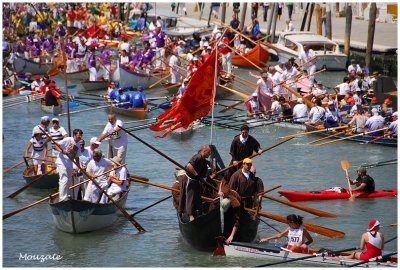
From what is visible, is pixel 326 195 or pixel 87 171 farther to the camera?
pixel 326 195

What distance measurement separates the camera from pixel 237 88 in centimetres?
3172

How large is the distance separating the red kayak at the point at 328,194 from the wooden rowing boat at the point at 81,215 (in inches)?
132

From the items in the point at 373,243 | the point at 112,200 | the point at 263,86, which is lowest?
the point at 263,86

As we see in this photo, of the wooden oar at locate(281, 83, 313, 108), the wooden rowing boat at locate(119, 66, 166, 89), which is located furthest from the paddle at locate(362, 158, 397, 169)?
the wooden rowing boat at locate(119, 66, 166, 89)

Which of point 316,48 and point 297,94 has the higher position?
point 297,94

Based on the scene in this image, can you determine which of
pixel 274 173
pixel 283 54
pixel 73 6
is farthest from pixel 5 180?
pixel 73 6

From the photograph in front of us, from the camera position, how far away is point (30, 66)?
38.0 metres

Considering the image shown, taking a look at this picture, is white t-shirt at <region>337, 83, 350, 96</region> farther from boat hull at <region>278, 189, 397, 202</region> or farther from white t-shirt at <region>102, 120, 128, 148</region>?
white t-shirt at <region>102, 120, 128, 148</region>

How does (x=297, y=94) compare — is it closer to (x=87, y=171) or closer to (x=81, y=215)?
(x=87, y=171)

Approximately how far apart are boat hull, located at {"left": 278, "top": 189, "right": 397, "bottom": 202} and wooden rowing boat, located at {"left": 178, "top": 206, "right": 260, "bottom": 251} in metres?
3.59

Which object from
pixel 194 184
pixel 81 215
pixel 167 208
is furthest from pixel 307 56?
pixel 194 184

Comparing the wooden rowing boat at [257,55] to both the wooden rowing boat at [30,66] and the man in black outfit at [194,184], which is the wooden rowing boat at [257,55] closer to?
the wooden rowing boat at [30,66]

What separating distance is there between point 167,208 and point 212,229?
3685 mm

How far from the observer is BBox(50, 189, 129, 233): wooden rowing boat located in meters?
16.9
